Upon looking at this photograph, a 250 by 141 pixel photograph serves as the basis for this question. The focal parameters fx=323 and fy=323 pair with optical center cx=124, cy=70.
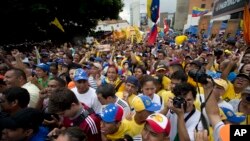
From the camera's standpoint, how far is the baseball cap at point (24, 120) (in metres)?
3.02

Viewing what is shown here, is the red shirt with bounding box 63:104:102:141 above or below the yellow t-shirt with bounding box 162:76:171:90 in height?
above

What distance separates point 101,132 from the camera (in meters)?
3.39

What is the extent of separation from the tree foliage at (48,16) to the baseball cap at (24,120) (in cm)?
2060

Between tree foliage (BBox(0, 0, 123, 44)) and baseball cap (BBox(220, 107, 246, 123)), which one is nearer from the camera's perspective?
baseball cap (BBox(220, 107, 246, 123))

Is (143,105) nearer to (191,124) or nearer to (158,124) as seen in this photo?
(191,124)

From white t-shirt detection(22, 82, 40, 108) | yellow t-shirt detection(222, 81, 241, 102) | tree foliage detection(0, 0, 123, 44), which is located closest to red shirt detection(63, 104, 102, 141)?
white t-shirt detection(22, 82, 40, 108)

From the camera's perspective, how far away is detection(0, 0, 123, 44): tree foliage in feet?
74.4

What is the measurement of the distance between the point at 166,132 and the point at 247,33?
261 inches

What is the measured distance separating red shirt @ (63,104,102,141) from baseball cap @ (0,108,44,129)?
354mm

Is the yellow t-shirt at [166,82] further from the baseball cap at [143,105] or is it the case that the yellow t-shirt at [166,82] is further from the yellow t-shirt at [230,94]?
the baseball cap at [143,105]

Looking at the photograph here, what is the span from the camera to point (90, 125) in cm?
334

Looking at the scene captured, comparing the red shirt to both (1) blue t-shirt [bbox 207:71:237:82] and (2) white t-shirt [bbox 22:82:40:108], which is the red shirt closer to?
(2) white t-shirt [bbox 22:82:40:108]

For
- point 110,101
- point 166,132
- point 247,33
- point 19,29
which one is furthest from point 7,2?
point 166,132

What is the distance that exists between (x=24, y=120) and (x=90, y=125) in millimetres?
665
